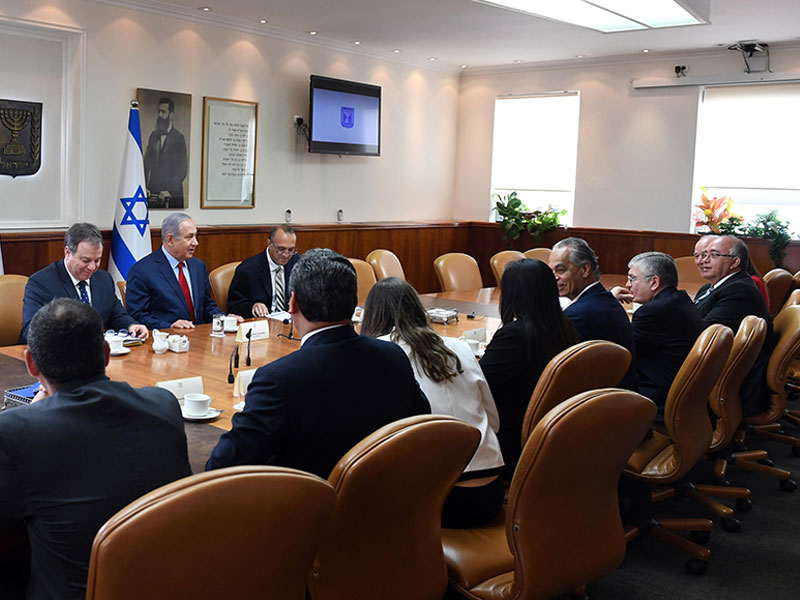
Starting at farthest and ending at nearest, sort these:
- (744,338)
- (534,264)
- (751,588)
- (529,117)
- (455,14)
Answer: (529,117) < (455,14) < (744,338) < (751,588) < (534,264)

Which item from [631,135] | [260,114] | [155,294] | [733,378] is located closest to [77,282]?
[155,294]

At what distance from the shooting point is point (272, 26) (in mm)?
7738

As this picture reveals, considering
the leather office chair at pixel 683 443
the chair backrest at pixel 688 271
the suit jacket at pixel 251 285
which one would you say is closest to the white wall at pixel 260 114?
the suit jacket at pixel 251 285

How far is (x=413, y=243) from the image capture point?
973cm

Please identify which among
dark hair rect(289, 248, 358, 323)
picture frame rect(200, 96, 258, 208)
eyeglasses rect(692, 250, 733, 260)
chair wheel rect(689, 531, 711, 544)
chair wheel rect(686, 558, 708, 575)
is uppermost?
picture frame rect(200, 96, 258, 208)

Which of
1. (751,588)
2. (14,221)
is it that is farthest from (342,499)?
(14,221)

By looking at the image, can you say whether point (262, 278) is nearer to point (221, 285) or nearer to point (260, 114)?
point (221, 285)

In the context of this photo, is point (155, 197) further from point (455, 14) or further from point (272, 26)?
point (455, 14)

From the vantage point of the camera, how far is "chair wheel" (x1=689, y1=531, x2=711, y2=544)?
3.58 m

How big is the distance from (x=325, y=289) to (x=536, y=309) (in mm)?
1130

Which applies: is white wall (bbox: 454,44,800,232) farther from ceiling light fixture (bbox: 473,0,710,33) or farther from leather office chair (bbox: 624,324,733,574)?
leather office chair (bbox: 624,324,733,574)

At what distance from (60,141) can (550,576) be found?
5724mm

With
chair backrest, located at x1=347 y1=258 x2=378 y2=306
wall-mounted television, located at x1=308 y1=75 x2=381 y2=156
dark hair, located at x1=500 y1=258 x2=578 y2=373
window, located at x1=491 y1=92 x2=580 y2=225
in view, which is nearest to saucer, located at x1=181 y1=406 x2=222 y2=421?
dark hair, located at x1=500 y1=258 x2=578 y2=373

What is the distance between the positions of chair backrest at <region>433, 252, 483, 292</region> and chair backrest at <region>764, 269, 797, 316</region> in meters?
2.33
